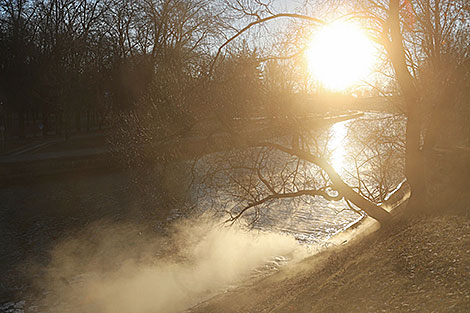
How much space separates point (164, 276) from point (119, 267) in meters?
1.70

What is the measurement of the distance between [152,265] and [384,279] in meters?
7.99

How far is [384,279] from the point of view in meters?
7.05

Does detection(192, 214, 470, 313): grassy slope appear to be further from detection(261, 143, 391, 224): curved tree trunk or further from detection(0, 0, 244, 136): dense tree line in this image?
detection(0, 0, 244, 136): dense tree line

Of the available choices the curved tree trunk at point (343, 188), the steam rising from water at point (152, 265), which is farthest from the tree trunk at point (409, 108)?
the steam rising from water at point (152, 265)

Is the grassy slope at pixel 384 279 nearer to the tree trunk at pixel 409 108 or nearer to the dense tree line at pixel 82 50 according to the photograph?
the tree trunk at pixel 409 108

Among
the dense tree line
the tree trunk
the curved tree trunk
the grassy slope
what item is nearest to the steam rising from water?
the grassy slope

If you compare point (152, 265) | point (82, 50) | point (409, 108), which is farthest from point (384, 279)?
point (82, 50)

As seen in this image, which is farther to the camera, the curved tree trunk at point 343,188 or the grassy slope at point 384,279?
the curved tree trunk at point 343,188

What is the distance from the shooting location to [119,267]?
13672 mm

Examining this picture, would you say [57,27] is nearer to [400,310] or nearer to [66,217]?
[66,217]

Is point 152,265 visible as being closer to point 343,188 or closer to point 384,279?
point 343,188

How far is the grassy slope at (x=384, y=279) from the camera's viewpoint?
19.7 feet

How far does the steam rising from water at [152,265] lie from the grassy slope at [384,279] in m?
1.64

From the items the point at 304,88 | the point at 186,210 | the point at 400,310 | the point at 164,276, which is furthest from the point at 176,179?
the point at 400,310
